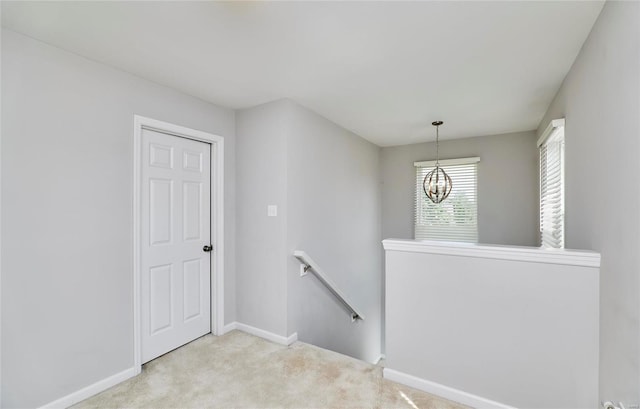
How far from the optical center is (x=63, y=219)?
2.00m

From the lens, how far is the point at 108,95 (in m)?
2.23

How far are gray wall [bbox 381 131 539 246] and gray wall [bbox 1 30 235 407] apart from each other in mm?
3953

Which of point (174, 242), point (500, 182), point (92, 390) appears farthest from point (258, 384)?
point (500, 182)

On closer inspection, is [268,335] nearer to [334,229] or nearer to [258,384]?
[258,384]

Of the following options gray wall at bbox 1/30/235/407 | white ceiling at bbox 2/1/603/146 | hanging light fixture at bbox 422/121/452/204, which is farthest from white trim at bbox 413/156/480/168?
gray wall at bbox 1/30/235/407

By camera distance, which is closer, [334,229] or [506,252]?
[506,252]

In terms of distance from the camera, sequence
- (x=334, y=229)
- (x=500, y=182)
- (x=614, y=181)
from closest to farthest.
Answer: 1. (x=614, y=181)
2. (x=334, y=229)
3. (x=500, y=182)

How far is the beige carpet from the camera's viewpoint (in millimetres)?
2021

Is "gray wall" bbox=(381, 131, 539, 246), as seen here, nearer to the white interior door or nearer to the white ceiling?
the white ceiling

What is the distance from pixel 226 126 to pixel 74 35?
4.75 ft

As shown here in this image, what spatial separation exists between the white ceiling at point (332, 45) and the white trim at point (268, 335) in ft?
7.70

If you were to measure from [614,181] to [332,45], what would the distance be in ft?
5.78

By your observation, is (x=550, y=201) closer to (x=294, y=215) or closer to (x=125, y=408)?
(x=294, y=215)

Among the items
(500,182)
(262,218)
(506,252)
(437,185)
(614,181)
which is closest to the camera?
(614,181)
